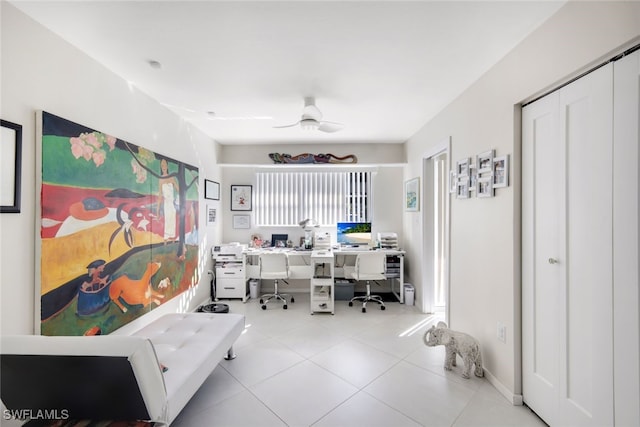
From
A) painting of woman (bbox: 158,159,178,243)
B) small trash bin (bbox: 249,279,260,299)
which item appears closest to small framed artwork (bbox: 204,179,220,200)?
painting of woman (bbox: 158,159,178,243)

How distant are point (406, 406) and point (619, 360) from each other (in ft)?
3.99

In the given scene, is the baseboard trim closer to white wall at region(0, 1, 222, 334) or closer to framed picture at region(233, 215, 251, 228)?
white wall at region(0, 1, 222, 334)

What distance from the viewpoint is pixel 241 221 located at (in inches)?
193

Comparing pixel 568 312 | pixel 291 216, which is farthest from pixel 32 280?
pixel 291 216

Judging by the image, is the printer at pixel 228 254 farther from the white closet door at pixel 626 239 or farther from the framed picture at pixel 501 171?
the white closet door at pixel 626 239

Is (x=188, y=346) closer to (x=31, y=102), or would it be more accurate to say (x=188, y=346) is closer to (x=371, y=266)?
(x=31, y=102)

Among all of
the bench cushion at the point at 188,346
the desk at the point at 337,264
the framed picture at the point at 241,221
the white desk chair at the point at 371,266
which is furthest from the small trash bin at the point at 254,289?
the bench cushion at the point at 188,346

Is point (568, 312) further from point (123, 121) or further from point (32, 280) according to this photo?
point (123, 121)

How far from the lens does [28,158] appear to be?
1.60m

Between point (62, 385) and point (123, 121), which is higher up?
point (123, 121)

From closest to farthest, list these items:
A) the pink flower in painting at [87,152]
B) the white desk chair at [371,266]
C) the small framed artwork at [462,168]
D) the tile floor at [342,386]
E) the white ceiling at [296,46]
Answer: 1. the white ceiling at [296,46]
2. the tile floor at [342,386]
3. the pink flower in painting at [87,152]
4. the small framed artwork at [462,168]
5. the white desk chair at [371,266]

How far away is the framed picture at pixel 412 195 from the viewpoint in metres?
3.97

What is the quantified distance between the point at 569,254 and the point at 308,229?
365cm

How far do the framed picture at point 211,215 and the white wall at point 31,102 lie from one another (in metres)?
1.94
